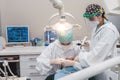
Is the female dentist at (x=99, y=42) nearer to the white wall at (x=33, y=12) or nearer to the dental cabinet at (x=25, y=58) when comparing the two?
the dental cabinet at (x=25, y=58)

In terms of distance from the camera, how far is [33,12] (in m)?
3.50

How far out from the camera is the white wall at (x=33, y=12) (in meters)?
A: 3.47

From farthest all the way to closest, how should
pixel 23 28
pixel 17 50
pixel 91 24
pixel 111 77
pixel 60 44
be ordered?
pixel 23 28, pixel 17 50, pixel 60 44, pixel 91 24, pixel 111 77

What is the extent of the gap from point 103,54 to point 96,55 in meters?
0.05

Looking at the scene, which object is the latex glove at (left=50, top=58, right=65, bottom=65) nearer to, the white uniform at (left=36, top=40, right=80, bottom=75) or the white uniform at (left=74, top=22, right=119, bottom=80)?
the white uniform at (left=36, top=40, right=80, bottom=75)

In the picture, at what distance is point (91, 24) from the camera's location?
194cm

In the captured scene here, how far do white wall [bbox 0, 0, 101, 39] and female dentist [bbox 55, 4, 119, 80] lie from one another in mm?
1673

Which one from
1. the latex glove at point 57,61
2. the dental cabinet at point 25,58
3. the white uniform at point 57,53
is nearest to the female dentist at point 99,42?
the latex glove at point 57,61

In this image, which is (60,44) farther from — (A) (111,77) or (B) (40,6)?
(B) (40,6)

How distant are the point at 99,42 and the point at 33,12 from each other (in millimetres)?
1985

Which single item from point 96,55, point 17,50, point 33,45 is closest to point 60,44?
point 96,55

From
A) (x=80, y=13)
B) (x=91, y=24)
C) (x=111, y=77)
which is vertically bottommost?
(x=111, y=77)

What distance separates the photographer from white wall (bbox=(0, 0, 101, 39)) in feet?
11.4

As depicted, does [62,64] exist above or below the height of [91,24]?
below
